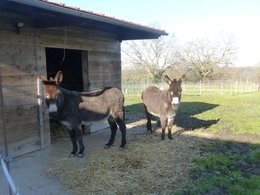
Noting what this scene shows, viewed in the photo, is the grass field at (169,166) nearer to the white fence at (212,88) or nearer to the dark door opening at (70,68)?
the dark door opening at (70,68)

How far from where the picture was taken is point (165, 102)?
25.3 ft

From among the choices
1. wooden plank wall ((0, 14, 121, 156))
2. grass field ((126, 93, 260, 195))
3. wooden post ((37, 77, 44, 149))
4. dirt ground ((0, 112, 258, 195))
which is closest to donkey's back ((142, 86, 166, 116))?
dirt ground ((0, 112, 258, 195))

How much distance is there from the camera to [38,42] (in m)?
6.65

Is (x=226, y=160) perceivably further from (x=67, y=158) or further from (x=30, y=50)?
(x=30, y=50)

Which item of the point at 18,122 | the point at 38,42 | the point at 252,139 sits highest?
the point at 38,42

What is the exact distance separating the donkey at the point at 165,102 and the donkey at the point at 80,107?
1265mm

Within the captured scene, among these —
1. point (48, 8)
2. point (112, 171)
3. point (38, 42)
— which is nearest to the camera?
point (48, 8)

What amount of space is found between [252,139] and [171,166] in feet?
11.5

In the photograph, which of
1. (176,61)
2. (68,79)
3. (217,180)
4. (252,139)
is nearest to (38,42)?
(68,79)

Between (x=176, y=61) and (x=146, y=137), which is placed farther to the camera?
(x=176, y=61)

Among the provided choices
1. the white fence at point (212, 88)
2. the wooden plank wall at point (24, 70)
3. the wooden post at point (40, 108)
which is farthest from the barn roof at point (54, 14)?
the white fence at point (212, 88)

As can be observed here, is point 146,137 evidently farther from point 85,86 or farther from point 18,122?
point 18,122

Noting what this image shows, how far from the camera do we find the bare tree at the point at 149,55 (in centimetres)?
4350

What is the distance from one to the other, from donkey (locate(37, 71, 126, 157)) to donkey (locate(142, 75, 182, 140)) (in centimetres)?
126
